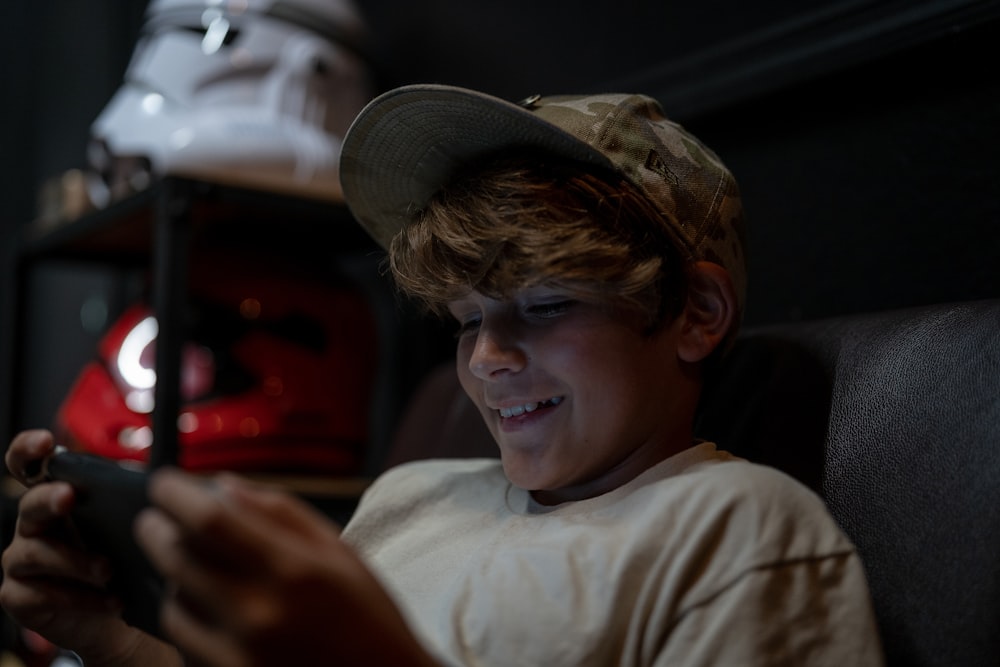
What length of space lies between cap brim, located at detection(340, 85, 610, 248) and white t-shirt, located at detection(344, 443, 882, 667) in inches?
10.1

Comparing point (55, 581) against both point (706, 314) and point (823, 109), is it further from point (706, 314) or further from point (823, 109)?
point (823, 109)

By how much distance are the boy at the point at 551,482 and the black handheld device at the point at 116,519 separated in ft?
0.06

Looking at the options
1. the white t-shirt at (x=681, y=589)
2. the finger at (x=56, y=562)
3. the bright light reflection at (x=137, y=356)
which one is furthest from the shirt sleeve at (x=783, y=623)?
the bright light reflection at (x=137, y=356)

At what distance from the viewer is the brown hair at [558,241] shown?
697 millimetres

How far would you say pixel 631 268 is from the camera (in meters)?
0.71

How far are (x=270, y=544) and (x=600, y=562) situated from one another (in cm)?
23

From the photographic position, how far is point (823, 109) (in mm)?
1094

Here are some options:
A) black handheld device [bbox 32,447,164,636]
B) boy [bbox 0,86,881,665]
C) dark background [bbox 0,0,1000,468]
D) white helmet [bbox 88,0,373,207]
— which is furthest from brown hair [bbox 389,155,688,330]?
white helmet [bbox 88,0,373,207]

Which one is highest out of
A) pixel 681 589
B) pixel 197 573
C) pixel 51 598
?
pixel 197 573

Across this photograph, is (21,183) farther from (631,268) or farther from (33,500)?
(631,268)

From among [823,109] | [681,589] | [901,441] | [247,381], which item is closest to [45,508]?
[681,589]

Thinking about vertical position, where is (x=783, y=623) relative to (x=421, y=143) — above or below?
below

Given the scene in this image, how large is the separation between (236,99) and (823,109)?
84cm

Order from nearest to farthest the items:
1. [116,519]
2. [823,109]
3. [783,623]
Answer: [783,623], [116,519], [823,109]
